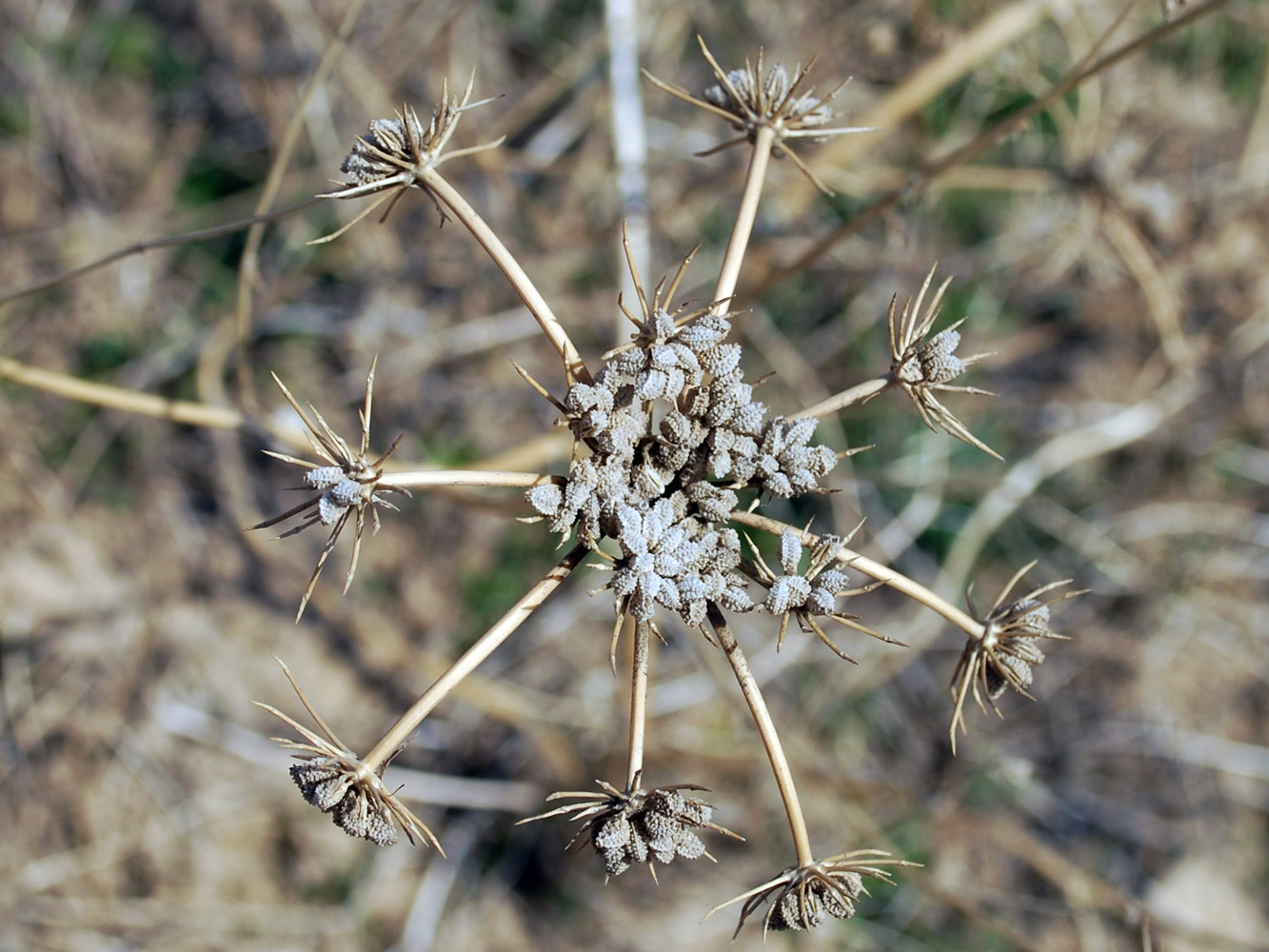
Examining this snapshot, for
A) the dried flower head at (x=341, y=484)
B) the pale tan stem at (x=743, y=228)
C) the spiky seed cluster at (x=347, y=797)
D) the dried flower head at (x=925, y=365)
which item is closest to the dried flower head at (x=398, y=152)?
the dried flower head at (x=341, y=484)

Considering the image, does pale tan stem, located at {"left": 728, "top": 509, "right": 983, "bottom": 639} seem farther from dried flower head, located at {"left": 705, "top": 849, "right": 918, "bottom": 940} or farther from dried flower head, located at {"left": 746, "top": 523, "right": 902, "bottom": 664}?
dried flower head, located at {"left": 705, "top": 849, "right": 918, "bottom": 940}

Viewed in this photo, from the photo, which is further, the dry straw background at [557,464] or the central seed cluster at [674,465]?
the dry straw background at [557,464]

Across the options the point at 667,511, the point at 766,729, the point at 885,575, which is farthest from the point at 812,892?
the point at 667,511

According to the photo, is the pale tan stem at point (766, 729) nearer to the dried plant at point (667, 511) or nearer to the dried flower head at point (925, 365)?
the dried plant at point (667, 511)

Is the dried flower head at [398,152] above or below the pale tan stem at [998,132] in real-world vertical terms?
below

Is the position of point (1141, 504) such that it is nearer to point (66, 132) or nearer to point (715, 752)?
point (715, 752)

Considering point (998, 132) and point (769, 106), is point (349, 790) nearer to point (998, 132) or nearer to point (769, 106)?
point (769, 106)

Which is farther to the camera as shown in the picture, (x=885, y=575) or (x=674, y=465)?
(x=674, y=465)
